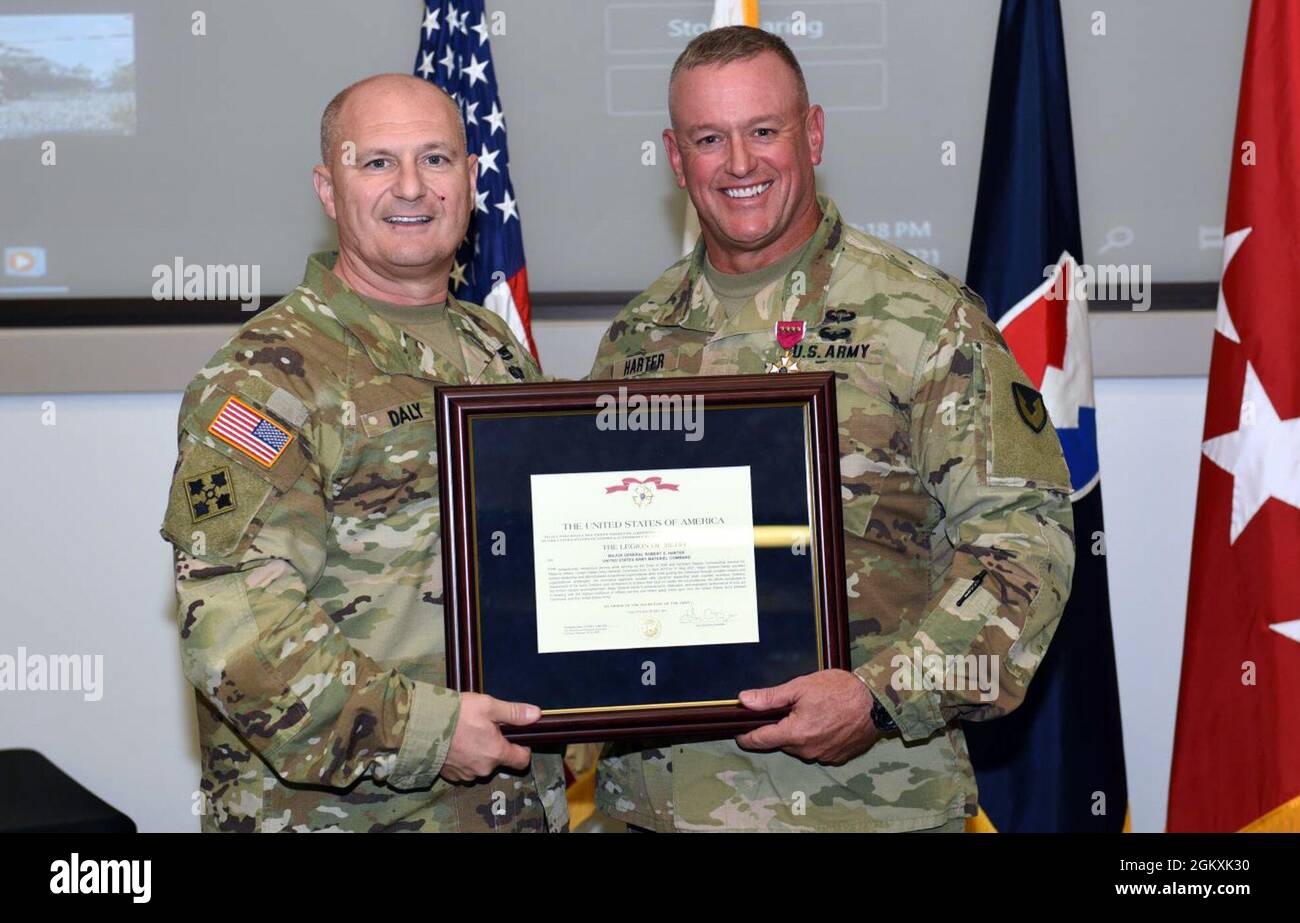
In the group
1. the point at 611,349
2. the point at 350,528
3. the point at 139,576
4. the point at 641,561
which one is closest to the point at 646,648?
the point at 641,561

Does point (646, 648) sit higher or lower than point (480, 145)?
lower

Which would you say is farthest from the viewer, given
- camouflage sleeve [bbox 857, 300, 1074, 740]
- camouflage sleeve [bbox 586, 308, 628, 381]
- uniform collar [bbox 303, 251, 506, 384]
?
camouflage sleeve [bbox 586, 308, 628, 381]

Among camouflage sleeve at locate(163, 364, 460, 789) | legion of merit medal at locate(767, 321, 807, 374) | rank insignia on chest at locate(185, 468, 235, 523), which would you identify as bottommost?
camouflage sleeve at locate(163, 364, 460, 789)

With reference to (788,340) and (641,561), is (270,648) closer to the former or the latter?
(641,561)

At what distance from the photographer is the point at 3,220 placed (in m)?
3.40

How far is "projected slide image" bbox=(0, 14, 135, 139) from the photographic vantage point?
3367 millimetres

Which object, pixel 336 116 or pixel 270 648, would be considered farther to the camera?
pixel 336 116

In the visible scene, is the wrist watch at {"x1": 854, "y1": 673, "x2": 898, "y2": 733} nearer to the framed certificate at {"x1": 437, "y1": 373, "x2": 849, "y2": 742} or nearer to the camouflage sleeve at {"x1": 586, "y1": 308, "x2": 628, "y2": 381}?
the framed certificate at {"x1": 437, "y1": 373, "x2": 849, "y2": 742}

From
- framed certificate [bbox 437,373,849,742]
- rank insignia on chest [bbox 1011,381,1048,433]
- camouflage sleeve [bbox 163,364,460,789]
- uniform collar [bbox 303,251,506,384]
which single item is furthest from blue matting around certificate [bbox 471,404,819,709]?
rank insignia on chest [bbox 1011,381,1048,433]

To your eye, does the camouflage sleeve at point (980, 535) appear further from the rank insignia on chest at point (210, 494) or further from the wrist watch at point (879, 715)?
the rank insignia on chest at point (210, 494)

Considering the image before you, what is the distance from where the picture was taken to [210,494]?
182 cm

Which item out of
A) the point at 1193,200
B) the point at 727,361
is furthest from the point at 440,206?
the point at 1193,200

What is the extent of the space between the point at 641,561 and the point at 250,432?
568 mm

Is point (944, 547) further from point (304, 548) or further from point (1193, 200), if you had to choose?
point (1193, 200)
